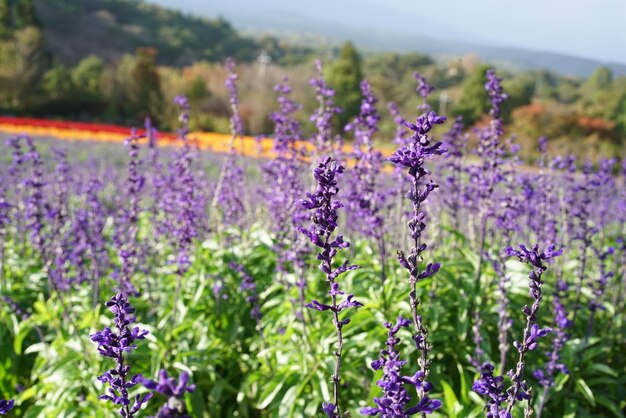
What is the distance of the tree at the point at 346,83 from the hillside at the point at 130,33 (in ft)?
89.5

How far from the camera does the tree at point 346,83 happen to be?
1185 inches

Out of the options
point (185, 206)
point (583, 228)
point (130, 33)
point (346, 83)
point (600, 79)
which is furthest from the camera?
point (130, 33)

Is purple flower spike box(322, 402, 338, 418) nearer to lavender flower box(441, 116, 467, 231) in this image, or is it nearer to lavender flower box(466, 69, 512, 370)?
lavender flower box(466, 69, 512, 370)

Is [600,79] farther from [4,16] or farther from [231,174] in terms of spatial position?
[231,174]

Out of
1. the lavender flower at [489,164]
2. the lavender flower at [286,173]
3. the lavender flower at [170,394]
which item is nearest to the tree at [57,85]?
the lavender flower at [286,173]

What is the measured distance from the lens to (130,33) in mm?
70250

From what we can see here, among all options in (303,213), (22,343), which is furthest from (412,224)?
(22,343)

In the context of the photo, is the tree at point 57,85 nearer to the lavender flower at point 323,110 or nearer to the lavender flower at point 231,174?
the lavender flower at point 231,174

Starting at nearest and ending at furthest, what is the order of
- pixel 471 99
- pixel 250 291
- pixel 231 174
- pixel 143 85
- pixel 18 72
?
pixel 250 291
pixel 231 174
pixel 18 72
pixel 471 99
pixel 143 85

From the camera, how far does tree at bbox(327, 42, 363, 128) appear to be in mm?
30094

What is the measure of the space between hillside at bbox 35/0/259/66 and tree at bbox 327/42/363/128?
27288 millimetres

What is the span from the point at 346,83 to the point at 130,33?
1748 inches

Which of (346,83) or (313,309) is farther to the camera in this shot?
(346,83)

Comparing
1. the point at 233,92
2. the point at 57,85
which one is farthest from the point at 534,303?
the point at 57,85
